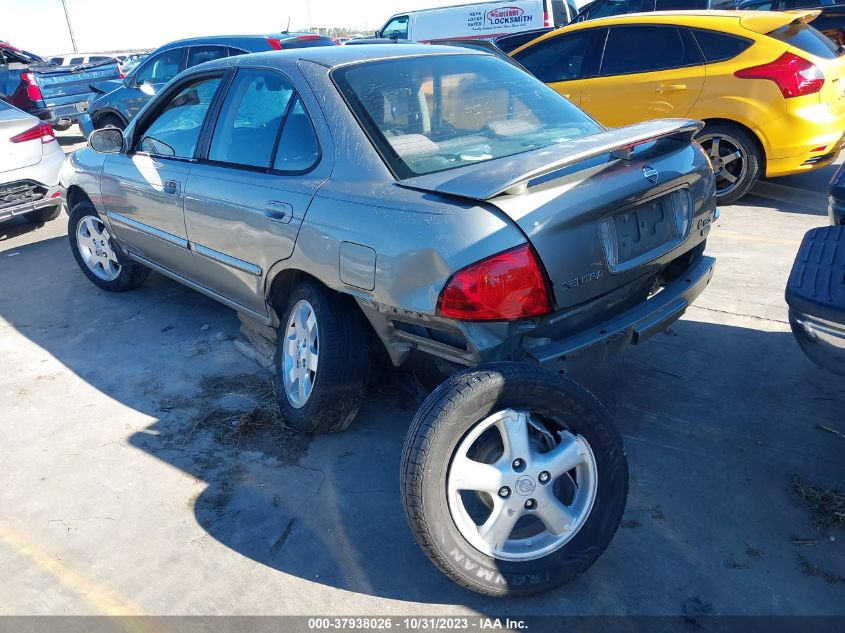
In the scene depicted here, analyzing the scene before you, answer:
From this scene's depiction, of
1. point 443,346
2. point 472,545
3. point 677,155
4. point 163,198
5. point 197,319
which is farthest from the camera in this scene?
point 197,319

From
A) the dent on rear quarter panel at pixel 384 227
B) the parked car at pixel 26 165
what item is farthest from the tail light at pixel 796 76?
the parked car at pixel 26 165

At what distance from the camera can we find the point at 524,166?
2.55 meters

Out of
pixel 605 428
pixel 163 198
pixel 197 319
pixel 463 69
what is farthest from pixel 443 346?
pixel 197 319

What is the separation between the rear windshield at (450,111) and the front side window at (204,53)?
608 cm

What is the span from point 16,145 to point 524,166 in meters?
6.34

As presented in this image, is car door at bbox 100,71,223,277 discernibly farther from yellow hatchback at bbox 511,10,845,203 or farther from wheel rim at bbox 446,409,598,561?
yellow hatchback at bbox 511,10,845,203

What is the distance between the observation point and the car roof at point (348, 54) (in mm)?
3344

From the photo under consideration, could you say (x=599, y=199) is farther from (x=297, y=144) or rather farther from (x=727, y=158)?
(x=727, y=158)

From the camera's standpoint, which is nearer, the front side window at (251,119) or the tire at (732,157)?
the front side window at (251,119)

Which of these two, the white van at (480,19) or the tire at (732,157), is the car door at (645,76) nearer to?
the tire at (732,157)

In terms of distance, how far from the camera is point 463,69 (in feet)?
11.4

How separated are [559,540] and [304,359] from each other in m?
1.52

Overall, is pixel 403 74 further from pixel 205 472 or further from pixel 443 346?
pixel 205 472

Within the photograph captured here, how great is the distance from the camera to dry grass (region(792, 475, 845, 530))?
2.59 meters
